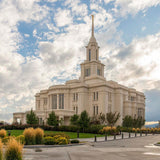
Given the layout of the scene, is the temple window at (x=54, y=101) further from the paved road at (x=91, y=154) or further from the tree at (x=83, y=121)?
the paved road at (x=91, y=154)

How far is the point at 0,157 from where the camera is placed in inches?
393

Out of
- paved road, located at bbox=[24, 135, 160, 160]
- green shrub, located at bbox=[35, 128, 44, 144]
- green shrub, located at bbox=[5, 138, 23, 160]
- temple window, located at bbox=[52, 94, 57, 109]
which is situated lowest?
paved road, located at bbox=[24, 135, 160, 160]

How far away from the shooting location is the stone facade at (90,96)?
5956 centimetres

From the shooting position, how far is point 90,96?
62.7m

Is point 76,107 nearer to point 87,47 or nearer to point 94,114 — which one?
point 94,114

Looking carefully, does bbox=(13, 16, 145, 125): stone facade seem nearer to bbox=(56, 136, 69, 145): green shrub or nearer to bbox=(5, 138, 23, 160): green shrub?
bbox=(56, 136, 69, 145): green shrub

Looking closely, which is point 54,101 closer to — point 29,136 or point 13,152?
point 29,136

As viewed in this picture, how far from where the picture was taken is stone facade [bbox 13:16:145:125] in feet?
195

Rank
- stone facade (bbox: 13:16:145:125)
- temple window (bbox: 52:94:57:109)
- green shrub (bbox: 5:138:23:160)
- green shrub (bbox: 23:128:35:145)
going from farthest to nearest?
temple window (bbox: 52:94:57:109), stone facade (bbox: 13:16:145:125), green shrub (bbox: 23:128:35:145), green shrub (bbox: 5:138:23:160)

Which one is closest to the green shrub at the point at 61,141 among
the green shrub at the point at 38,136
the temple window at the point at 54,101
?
the green shrub at the point at 38,136

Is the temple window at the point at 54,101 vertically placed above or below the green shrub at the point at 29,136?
above

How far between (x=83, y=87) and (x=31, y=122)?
19.2 m

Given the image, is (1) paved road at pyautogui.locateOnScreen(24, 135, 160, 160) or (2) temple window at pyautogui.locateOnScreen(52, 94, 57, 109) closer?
(1) paved road at pyautogui.locateOnScreen(24, 135, 160, 160)

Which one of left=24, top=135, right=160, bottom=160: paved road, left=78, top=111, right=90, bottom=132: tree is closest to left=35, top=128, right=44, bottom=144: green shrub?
left=24, top=135, right=160, bottom=160: paved road
